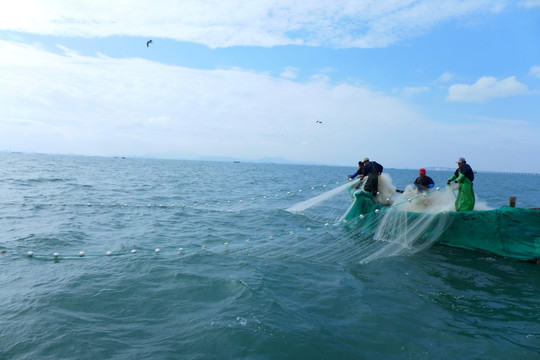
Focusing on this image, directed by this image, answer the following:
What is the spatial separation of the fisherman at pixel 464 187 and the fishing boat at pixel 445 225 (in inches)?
12.2

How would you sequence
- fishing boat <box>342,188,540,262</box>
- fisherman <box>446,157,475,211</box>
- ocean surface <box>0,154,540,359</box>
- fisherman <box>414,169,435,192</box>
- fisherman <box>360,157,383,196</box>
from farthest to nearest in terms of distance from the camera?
fisherman <box>360,157,383,196</box> → fisherman <box>414,169,435,192</box> → fisherman <box>446,157,475,211</box> → fishing boat <box>342,188,540,262</box> → ocean surface <box>0,154,540,359</box>

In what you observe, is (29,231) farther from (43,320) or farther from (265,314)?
(265,314)

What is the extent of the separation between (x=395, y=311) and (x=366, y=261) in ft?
8.01

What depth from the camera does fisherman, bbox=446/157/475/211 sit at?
8.44 meters

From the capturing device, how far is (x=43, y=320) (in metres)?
4.68

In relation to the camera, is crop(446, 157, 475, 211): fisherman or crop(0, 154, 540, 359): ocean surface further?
crop(446, 157, 475, 211): fisherman

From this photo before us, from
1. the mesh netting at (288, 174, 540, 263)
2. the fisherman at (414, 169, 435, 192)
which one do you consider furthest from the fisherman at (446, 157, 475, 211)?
the fisherman at (414, 169, 435, 192)

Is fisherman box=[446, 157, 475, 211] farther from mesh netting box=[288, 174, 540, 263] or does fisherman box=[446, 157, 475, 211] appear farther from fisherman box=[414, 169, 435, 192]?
fisherman box=[414, 169, 435, 192]

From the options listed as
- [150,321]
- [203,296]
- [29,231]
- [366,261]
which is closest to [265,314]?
[203,296]

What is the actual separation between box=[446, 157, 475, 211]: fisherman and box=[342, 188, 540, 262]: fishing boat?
0.31 m

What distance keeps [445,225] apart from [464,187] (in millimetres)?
1052

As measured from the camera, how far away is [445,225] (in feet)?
28.6

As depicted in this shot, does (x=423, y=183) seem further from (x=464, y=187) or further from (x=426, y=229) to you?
(x=426, y=229)

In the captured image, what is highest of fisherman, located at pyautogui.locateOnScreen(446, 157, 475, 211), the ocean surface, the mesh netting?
fisherman, located at pyautogui.locateOnScreen(446, 157, 475, 211)
